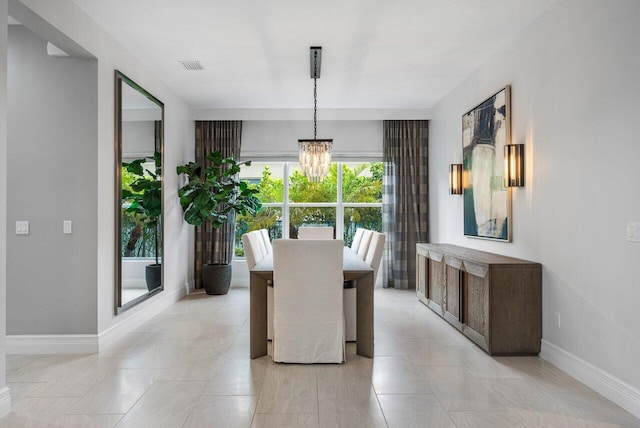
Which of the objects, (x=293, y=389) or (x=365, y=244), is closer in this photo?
(x=293, y=389)

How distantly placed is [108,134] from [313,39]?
78.7 inches

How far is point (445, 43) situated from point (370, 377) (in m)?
3.02

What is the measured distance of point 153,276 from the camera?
507cm

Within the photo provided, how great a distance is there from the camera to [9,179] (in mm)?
3703

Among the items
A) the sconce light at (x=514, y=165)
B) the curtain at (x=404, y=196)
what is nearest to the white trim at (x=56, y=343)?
the sconce light at (x=514, y=165)

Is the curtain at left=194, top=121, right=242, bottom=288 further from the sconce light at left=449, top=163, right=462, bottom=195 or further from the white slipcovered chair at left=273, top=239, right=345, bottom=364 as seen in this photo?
the white slipcovered chair at left=273, top=239, right=345, bottom=364

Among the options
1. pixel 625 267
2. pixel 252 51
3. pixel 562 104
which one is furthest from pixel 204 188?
pixel 625 267

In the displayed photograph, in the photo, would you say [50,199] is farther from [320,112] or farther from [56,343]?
[320,112]

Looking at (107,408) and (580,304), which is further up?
(580,304)

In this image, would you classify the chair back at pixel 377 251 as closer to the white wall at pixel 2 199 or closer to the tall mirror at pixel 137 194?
the tall mirror at pixel 137 194

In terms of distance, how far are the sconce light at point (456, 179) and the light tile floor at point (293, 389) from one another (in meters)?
1.93

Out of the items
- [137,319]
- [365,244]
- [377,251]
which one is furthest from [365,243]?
[137,319]

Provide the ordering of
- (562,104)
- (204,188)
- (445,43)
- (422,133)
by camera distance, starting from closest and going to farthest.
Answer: (562,104)
(445,43)
(204,188)
(422,133)

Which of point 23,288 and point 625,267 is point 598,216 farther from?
point 23,288
